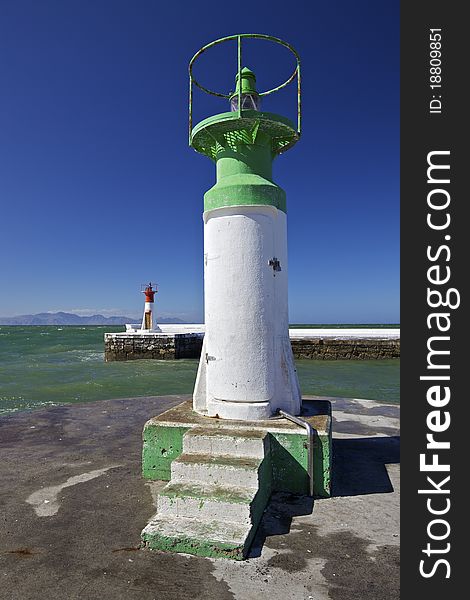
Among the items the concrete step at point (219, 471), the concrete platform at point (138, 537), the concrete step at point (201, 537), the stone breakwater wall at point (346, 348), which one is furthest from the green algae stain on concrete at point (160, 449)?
the stone breakwater wall at point (346, 348)

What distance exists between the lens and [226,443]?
4.55 metres

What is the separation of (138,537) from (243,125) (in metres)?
4.44

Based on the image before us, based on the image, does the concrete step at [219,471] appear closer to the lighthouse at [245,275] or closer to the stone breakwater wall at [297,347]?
the lighthouse at [245,275]

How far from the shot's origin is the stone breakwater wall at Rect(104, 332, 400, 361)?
27.4 metres

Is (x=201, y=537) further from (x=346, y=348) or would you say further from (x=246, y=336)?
(x=346, y=348)

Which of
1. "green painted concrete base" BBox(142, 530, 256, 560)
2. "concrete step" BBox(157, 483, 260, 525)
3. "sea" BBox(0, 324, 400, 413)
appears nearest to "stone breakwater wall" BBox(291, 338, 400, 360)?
"sea" BBox(0, 324, 400, 413)

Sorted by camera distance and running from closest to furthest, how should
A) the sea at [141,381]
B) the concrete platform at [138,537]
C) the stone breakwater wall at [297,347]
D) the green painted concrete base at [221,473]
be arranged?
1. the concrete platform at [138,537]
2. the green painted concrete base at [221,473]
3. the sea at [141,381]
4. the stone breakwater wall at [297,347]

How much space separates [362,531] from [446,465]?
1.26 m

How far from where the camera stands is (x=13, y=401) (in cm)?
1348

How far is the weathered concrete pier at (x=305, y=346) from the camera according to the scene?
27.4 m

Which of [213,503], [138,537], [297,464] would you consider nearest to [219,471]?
[213,503]

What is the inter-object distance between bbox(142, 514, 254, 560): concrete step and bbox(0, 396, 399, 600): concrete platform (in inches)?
2.8

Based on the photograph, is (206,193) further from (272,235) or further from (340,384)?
(340,384)

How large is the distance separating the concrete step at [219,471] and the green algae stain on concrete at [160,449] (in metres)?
0.73
